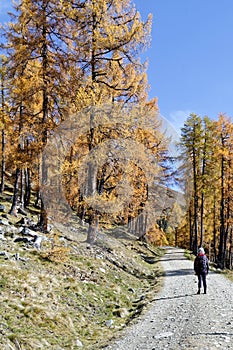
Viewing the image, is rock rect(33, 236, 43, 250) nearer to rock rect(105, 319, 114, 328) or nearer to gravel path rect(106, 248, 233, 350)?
rock rect(105, 319, 114, 328)

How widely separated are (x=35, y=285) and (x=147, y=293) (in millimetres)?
5939

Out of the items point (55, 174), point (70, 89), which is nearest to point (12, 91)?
point (70, 89)

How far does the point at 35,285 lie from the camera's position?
944 cm

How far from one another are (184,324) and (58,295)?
3.50m

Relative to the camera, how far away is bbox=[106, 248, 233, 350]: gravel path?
746cm

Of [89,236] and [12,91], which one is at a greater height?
[12,91]

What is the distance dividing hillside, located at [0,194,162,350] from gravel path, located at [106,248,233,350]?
0.60 metres

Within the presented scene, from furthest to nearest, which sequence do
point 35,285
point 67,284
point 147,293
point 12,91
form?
point 12,91
point 147,293
point 67,284
point 35,285

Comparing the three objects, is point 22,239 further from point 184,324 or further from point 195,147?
point 195,147

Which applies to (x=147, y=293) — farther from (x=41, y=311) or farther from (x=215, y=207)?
(x=215, y=207)

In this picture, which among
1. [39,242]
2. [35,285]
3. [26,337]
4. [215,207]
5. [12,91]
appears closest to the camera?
[26,337]

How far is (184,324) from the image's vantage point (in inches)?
356

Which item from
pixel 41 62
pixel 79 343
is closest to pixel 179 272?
pixel 79 343

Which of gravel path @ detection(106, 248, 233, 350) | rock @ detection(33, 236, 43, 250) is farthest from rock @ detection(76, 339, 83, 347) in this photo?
rock @ detection(33, 236, 43, 250)
